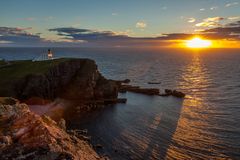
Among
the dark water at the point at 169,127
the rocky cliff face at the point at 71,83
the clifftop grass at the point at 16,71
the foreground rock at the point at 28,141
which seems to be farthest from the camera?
the rocky cliff face at the point at 71,83

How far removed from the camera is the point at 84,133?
54094mm

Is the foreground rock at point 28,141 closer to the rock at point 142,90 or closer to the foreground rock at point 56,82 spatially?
the foreground rock at point 56,82

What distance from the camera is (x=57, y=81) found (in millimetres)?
83938

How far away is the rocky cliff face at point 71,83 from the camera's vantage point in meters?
76.0

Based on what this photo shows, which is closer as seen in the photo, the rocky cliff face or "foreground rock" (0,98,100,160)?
"foreground rock" (0,98,100,160)

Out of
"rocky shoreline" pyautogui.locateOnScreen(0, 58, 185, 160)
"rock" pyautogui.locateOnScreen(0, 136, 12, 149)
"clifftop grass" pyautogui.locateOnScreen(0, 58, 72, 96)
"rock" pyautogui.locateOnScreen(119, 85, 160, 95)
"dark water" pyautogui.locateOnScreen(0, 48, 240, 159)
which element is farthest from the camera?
"rock" pyautogui.locateOnScreen(119, 85, 160, 95)

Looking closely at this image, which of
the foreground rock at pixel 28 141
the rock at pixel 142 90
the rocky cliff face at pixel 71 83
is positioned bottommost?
the rock at pixel 142 90

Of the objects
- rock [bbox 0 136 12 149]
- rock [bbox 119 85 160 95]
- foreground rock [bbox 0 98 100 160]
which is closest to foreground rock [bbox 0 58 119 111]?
rock [bbox 119 85 160 95]

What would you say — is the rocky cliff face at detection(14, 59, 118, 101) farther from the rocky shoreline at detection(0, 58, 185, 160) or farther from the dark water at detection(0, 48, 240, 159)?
the dark water at detection(0, 48, 240, 159)

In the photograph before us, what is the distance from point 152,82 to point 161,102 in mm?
39657

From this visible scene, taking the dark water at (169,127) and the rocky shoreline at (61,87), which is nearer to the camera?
the dark water at (169,127)

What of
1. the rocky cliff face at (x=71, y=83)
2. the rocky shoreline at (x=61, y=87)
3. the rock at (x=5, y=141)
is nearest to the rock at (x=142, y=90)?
the rocky shoreline at (x=61, y=87)

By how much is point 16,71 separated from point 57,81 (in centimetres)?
1264

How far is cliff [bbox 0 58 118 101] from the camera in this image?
73.9 metres
